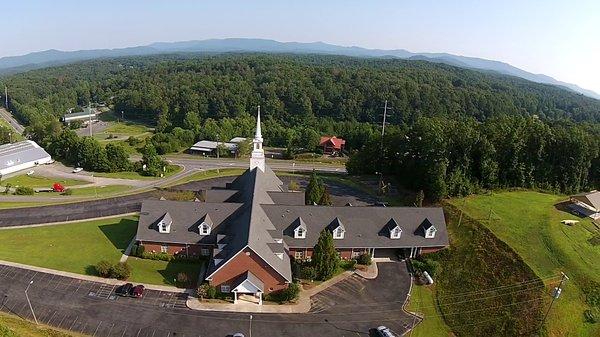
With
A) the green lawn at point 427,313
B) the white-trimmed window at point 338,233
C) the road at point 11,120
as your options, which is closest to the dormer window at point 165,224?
the white-trimmed window at point 338,233

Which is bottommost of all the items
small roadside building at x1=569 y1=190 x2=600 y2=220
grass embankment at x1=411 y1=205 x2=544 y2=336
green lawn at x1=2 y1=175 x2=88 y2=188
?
green lawn at x1=2 y1=175 x2=88 y2=188

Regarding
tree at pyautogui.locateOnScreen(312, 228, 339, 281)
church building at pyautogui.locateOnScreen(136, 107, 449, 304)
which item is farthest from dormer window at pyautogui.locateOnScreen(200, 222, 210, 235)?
tree at pyautogui.locateOnScreen(312, 228, 339, 281)

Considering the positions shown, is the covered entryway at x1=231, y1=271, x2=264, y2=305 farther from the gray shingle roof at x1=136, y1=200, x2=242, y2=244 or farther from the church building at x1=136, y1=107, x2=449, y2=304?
the gray shingle roof at x1=136, y1=200, x2=242, y2=244

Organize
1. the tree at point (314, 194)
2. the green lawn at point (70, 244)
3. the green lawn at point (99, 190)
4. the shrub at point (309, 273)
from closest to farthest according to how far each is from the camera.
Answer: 1. the shrub at point (309, 273)
2. the green lawn at point (70, 244)
3. the tree at point (314, 194)
4. the green lawn at point (99, 190)

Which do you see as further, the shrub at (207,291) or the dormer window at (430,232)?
the dormer window at (430,232)

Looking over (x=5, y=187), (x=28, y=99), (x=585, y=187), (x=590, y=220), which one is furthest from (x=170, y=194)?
(x=28, y=99)

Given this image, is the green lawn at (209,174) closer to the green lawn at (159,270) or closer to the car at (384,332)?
the green lawn at (159,270)

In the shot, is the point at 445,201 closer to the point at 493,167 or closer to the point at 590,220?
the point at 493,167
